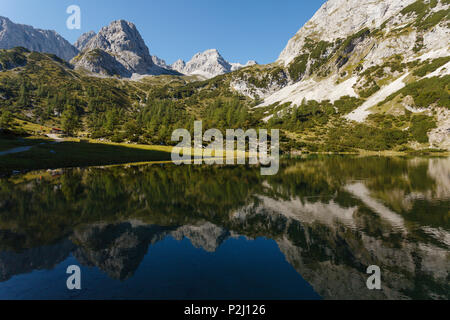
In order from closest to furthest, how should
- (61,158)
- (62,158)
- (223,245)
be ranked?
(223,245) → (61,158) → (62,158)

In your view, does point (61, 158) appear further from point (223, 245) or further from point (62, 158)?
point (223, 245)

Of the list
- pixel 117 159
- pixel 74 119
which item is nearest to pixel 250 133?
pixel 117 159

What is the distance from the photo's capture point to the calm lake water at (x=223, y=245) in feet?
36.7

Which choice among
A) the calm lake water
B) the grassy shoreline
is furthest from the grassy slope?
the calm lake water

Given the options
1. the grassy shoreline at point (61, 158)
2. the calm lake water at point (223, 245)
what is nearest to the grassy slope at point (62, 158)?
the grassy shoreline at point (61, 158)

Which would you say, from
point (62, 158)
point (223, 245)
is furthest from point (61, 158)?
point (223, 245)

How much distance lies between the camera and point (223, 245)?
1684 centimetres

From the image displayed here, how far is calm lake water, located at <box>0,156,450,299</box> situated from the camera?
1120cm

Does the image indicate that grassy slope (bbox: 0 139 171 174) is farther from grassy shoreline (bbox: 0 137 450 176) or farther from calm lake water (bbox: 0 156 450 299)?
calm lake water (bbox: 0 156 450 299)

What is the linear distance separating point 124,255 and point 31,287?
15.2ft

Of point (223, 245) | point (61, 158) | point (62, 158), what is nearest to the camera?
point (223, 245)

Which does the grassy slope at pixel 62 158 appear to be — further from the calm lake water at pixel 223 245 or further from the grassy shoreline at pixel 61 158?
the calm lake water at pixel 223 245

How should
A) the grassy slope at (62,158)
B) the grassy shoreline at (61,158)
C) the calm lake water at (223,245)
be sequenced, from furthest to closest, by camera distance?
the grassy slope at (62,158) → the grassy shoreline at (61,158) → the calm lake water at (223,245)
